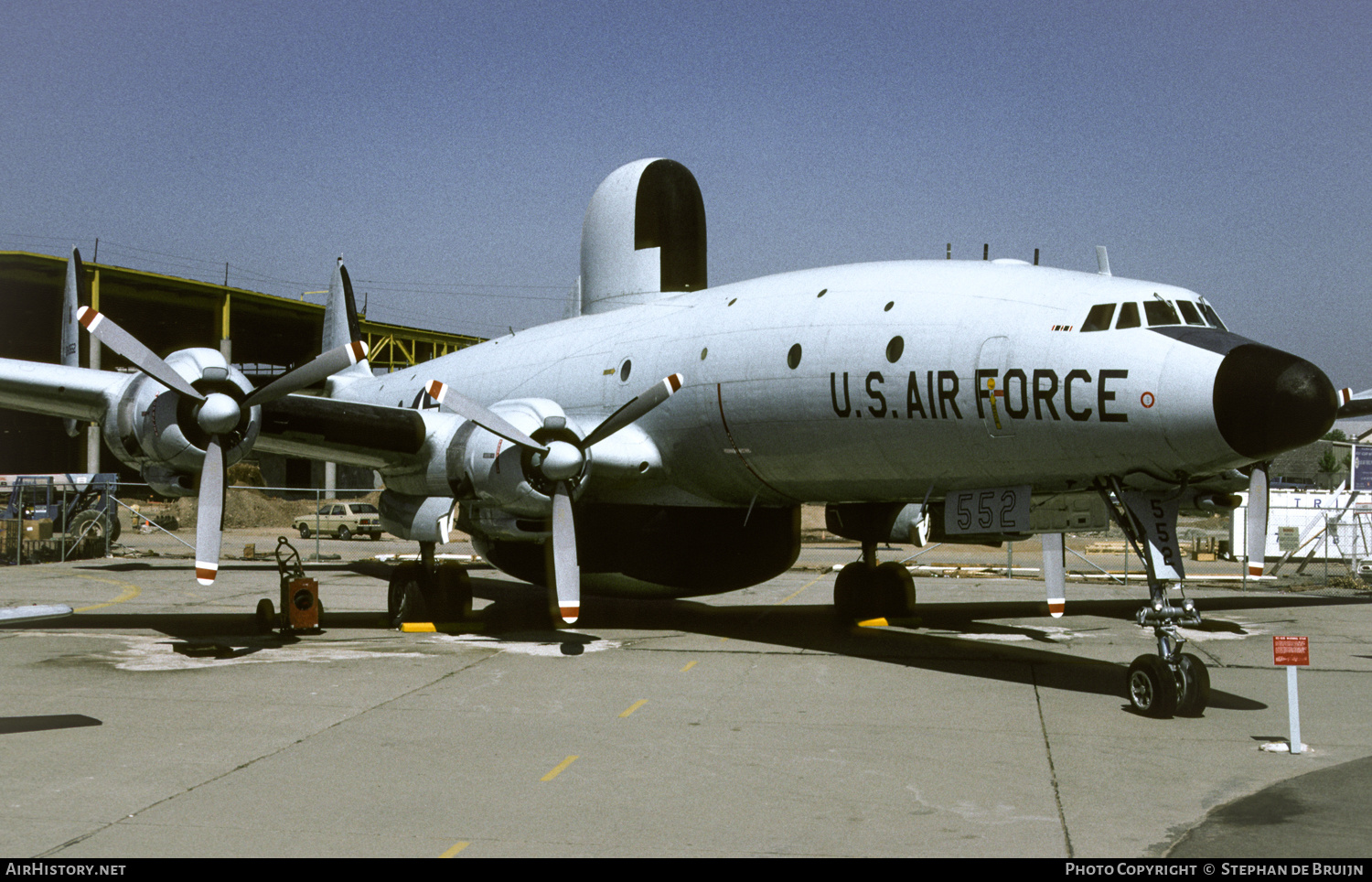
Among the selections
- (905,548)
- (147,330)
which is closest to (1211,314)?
(905,548)

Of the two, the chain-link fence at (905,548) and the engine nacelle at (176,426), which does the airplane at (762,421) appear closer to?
the engine nacelle at (176,426)

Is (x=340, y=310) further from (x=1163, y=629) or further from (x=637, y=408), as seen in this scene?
(x=1163, y=629)

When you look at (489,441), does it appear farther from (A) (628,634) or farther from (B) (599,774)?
(B) (599,774)

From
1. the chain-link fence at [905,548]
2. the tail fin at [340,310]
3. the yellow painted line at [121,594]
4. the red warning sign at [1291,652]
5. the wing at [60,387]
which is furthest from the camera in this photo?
the chain-link fence at [905,548]

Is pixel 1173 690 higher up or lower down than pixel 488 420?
lower down

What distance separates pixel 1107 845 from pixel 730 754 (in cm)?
306

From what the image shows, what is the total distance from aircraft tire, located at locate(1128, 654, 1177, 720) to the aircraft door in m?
2.58

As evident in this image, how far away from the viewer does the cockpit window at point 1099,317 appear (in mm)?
11039

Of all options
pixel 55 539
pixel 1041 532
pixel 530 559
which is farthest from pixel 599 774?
pixel 55 539

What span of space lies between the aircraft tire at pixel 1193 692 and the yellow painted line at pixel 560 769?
18.1 feet

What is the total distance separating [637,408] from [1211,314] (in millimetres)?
6686

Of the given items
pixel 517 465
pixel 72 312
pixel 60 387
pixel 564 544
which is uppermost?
pixel 72 312

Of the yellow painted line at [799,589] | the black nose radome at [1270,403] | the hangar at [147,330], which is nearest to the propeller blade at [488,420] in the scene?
the black nose radome at [1270,403]

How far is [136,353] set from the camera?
13.7 metres
